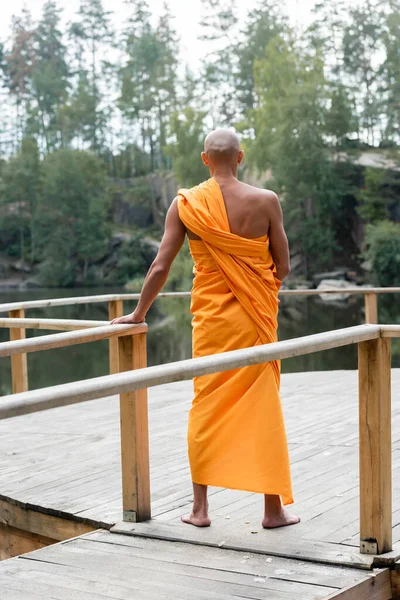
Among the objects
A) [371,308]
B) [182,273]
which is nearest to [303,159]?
[182,273]

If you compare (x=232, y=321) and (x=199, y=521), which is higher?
(x=232, y=321)

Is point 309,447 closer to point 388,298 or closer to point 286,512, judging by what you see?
point 286,512

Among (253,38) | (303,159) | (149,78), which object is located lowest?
(303,159)

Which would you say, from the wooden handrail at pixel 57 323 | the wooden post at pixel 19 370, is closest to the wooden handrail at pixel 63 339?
the wooden handrail at pixel 57 323

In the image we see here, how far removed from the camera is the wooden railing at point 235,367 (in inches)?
81.2

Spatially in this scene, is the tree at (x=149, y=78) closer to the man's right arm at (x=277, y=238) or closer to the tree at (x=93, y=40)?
the tree at (x=93, y=40)

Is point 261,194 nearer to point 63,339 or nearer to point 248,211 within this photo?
point 248,211

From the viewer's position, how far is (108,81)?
57375 millimetres

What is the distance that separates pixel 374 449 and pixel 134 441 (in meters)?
0.89

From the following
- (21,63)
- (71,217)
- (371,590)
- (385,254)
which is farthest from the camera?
(21,63)

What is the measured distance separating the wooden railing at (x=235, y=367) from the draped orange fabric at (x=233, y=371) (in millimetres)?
223

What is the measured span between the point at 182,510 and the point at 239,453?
48cm

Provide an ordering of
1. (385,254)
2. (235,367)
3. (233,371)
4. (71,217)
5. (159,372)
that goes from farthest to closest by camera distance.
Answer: (71,217)
(385,254)
(233,371)
(235,367)
(159,372)

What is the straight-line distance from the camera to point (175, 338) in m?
25.7
